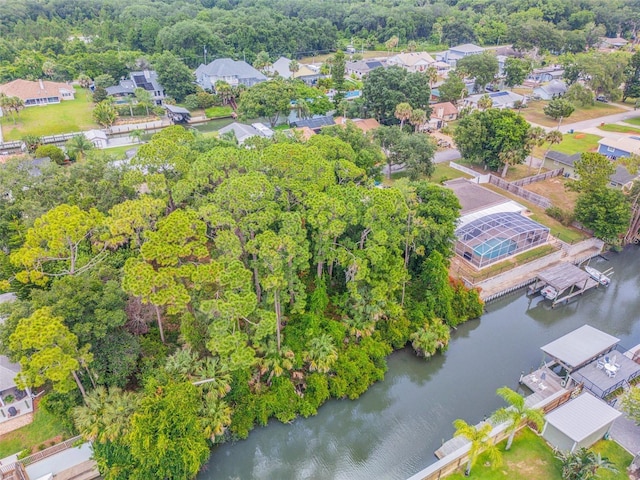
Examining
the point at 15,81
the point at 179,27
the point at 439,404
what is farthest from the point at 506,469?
the point at 179,27

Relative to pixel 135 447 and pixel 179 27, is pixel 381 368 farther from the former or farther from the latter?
pixel 179 27

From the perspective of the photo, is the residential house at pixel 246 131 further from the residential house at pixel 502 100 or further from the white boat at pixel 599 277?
the residential house at pixel 502 100

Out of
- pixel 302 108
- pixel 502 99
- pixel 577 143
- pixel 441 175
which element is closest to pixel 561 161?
pixel 577 143

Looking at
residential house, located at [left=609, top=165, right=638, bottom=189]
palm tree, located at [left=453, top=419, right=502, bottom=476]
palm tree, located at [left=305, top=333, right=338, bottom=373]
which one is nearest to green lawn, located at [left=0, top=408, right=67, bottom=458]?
palm tree, located at [left=305, top=333, right=338, bottom=373]

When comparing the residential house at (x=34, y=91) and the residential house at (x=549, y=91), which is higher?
the residential house at (x=34, y=91)

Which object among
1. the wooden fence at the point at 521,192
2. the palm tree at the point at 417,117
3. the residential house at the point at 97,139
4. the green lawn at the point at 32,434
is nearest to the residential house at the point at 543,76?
the palm tree at the point at 417,117

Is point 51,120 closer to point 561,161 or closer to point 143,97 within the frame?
point 143,97
